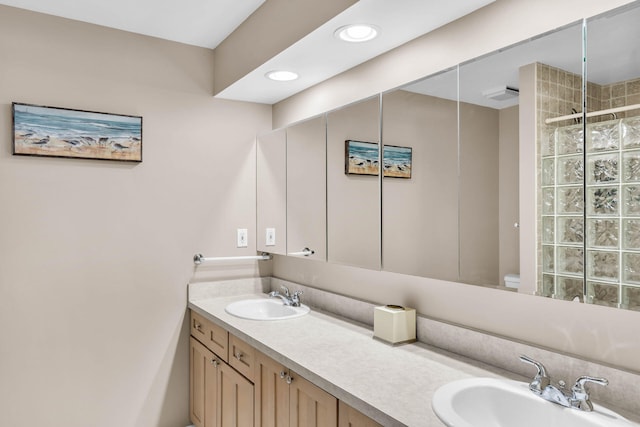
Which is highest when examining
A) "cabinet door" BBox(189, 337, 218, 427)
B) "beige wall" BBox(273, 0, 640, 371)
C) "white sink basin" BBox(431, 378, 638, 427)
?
"beige wall" BBox(273, 0, 640, 371)

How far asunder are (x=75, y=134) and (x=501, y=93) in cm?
219

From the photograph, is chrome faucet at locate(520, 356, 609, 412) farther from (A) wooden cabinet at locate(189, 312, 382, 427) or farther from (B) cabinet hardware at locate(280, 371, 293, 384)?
(B) cabinet hardware at locate(280, 371, 293, 384)

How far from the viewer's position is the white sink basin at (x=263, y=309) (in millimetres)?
2515

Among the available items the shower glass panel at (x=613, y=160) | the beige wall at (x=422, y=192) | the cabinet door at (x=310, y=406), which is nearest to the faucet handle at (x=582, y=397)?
the shower glass panel at (x=613, y=160)

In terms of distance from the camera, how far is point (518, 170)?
142 cm

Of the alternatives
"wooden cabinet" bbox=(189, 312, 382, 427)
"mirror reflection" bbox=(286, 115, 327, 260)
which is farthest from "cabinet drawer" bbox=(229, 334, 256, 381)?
"mirror reflection" bbox=(286, 115, 327, 260)

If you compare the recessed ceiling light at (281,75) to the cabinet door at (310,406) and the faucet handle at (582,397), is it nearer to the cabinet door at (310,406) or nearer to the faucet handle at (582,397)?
the cabinet door at (310,406)

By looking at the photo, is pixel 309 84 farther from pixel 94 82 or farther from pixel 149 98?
pixel 94 82

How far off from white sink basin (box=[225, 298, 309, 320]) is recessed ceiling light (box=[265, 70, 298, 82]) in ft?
4.33

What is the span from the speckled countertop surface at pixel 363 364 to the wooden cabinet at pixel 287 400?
0.05 metres

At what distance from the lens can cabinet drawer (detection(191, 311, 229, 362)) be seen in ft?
7.57

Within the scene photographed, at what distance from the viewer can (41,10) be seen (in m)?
2.32

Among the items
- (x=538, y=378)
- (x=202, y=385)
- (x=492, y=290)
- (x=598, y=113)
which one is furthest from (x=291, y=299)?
(x=598, y=113)

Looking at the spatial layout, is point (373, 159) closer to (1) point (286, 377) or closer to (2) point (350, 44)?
(2) point (350, 44)
